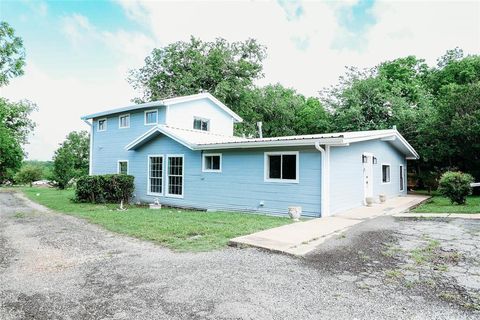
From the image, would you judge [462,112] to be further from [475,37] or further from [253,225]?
[475,37]

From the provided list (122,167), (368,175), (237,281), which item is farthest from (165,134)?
(237,281)

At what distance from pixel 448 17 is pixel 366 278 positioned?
20021mm

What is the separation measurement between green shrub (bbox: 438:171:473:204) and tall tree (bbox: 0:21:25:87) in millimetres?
19054

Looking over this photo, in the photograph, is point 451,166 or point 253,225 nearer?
point 253,225

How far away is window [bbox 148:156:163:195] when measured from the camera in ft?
48.9

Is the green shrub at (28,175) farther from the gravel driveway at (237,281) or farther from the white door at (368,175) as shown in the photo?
the white door at (368,175)

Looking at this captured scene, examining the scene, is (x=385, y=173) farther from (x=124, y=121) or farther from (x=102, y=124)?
(x=102, y=124)

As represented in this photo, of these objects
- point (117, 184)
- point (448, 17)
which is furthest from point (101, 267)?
point (448, 17)

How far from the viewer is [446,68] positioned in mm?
30047

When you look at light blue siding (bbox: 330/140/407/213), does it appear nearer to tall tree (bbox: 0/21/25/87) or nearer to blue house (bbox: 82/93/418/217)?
blue house (bbox: 82/93/418/217)

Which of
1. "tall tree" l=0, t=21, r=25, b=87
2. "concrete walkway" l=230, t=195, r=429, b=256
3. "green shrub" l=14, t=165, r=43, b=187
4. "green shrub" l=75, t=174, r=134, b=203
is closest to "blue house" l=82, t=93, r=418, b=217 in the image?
"green shrub" l=75, t=174, r=134, b=203

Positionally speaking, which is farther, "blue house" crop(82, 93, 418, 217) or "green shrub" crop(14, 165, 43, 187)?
"green shrub" crop(14, 165, 43, 187)

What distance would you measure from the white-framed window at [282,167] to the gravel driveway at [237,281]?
3.99 meters

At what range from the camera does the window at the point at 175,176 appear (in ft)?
46.2
